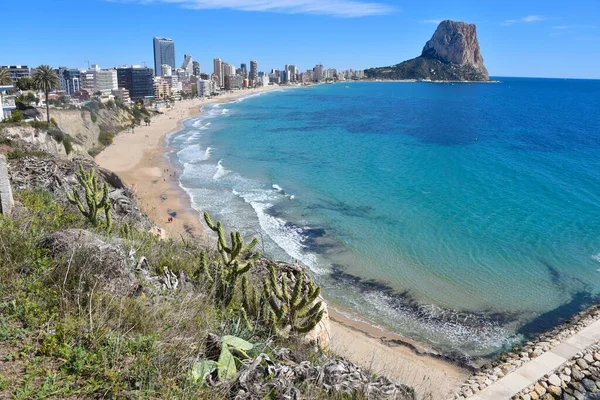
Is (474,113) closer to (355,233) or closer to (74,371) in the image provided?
(355,233)

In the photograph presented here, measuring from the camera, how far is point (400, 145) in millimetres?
54531

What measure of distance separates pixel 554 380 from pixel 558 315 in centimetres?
562

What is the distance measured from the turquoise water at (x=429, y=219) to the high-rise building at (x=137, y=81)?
96149 mm

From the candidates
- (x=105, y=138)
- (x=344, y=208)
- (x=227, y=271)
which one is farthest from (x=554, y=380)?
(x=105, y=138)

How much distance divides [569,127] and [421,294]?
67780mm

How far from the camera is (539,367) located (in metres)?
13.3

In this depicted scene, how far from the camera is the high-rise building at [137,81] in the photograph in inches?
5635

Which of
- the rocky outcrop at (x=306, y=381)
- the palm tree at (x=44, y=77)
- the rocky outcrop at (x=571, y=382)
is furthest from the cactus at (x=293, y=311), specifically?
the palm tree at (x=44, y=77)

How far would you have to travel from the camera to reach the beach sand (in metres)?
13.1

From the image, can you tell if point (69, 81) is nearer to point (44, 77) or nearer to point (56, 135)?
point (44, 77)

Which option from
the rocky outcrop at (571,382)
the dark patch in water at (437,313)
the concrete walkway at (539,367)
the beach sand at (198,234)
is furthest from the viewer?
the dark patch in water at (437,313)

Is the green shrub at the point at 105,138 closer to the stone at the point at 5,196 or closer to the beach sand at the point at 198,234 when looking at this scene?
the beach sand at the point at 198,234

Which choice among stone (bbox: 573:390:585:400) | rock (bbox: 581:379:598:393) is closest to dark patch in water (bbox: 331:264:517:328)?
rock (bbox: 581:379:598:393)

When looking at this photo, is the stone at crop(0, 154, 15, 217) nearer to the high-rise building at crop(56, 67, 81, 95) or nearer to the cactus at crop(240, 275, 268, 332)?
the cactus at crop(240, 275, 268, 332)
